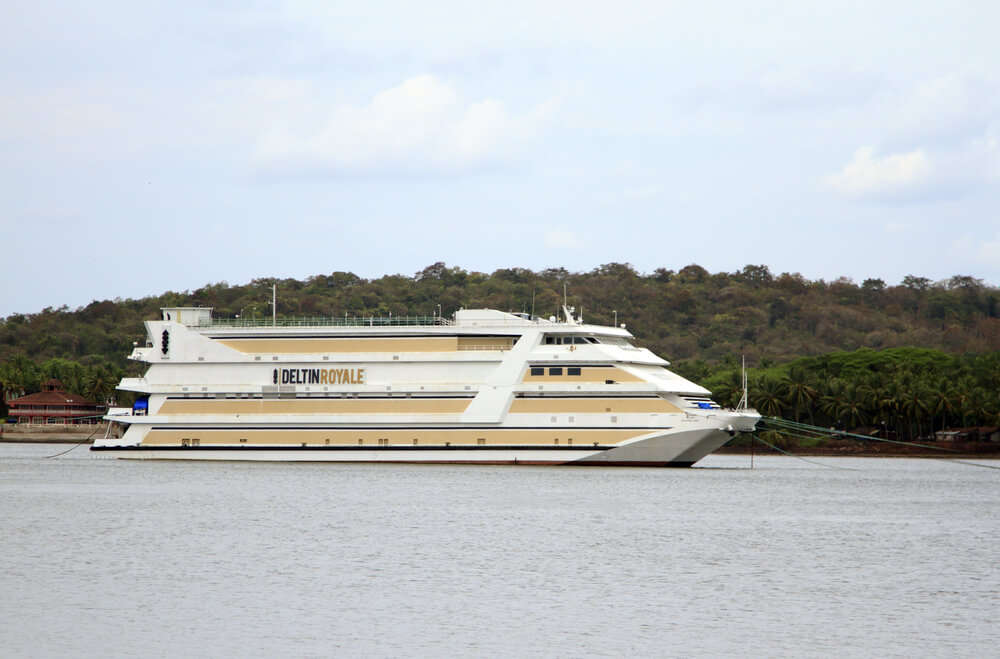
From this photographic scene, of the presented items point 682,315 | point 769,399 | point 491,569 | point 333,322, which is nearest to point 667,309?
point 682,315

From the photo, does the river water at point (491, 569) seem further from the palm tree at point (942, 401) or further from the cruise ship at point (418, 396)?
the palm tree at point (942, 401)

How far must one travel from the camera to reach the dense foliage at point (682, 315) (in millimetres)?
97812

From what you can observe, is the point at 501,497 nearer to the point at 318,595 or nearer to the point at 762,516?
the point at 762,516

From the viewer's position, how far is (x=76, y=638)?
18016 millimetres

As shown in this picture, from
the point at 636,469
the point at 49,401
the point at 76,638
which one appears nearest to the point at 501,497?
the point at 636,469

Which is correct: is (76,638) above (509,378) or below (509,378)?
below

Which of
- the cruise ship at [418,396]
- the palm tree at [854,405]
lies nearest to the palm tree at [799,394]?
the palm tree at [854,405]

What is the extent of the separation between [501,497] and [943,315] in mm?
97491

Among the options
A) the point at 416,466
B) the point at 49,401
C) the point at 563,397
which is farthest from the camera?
the point at 49,401

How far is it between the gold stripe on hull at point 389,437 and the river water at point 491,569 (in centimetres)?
177

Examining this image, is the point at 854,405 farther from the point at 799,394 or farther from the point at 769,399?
the point at 769,399

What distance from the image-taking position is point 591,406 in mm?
44969

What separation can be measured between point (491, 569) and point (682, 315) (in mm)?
99071

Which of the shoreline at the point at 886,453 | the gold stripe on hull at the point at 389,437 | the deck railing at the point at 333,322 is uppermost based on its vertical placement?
Result: the deck railing at the point at 333,322
